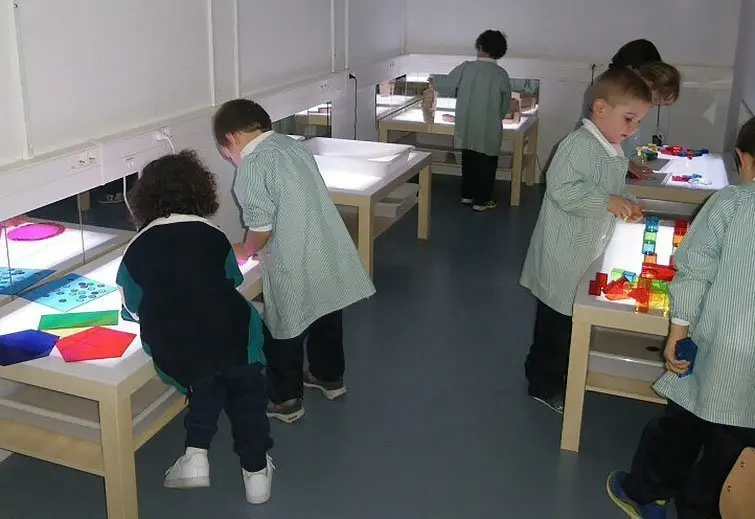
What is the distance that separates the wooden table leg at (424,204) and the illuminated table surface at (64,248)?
2.12 meters

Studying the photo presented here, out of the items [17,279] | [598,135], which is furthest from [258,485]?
[598,135]

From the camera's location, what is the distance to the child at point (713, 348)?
187 cm

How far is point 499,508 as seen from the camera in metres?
2.42

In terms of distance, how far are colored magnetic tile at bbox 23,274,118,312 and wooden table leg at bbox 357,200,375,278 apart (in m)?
1.40

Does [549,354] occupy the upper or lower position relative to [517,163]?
lower

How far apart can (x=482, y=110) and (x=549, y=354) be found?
2740 millimetres

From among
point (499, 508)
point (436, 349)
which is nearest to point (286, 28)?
point (436, 349)

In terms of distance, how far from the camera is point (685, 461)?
2162 millimetres

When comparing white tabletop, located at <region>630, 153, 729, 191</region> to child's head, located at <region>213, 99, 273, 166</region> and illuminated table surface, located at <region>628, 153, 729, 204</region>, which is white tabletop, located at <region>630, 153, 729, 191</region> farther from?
child's head, located at <region>213, 99, 273, 166</region>

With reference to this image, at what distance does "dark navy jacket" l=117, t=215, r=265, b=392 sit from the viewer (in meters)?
2.10

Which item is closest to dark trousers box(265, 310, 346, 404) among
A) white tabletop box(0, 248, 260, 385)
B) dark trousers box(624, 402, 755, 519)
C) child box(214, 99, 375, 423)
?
child box(214, 99, 375, 423)

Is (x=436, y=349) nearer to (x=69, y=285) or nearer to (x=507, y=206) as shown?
(x=69, y=285)

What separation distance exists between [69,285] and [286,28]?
2.00 meters

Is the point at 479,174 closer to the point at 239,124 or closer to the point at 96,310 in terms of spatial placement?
the point at 239,124
